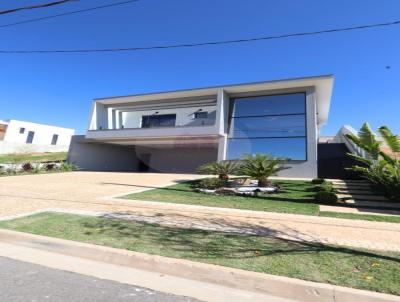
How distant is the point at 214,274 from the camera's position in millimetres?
4078

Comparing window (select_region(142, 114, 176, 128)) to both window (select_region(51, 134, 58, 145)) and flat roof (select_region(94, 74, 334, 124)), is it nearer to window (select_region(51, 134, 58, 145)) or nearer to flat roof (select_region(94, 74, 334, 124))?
flat roof (select_region(94, 74, 334, 124))

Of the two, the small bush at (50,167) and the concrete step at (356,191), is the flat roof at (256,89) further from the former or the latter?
the concrete step at (356,191)

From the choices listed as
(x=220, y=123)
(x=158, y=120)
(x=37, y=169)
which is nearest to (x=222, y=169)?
(x=220, y=123)

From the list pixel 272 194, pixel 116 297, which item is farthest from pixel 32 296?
pixel 272 194

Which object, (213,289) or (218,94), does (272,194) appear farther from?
(218,94)

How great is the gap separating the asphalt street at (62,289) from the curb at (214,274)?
0.62m

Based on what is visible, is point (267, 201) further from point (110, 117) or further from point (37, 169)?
point (110, 117)

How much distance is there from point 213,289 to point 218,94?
18667 millimetres

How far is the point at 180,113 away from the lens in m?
27.2

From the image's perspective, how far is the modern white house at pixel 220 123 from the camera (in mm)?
19812

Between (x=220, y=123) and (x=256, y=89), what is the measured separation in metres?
3.55

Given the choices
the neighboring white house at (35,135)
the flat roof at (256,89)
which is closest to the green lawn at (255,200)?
the flat roof at (256,89)

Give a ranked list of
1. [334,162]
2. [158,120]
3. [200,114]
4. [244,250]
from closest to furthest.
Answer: [244,250]
[334,162]
[200,114]
[158,120]

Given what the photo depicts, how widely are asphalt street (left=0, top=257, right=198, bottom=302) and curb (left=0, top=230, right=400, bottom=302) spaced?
2.04 ft
